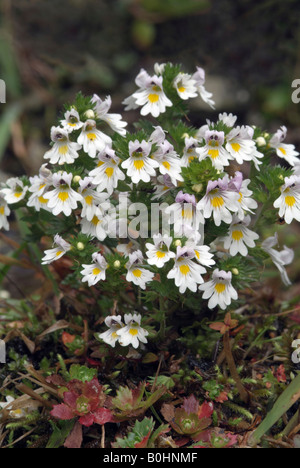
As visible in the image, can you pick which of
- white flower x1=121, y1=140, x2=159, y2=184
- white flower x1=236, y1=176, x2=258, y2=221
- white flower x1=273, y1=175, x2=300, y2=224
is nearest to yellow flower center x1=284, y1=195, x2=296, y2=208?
white flower x1=273, y1=175, x2=300, y2=224

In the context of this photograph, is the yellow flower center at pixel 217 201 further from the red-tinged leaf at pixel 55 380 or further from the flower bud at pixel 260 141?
the red-tinged leaf at pixel 55 380

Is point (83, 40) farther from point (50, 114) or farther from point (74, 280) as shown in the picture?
point (74, 280)

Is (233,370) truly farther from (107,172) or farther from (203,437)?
(107,172)

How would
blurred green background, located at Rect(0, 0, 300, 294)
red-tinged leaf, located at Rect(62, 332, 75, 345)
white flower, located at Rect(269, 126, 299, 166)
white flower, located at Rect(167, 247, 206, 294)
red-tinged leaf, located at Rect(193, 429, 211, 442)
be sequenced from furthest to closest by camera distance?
blurred green background, located at Rect(0, 0, 300, 294) < red-tinged leaf, located at Rect(62, 332, 75, 345) < white flower, located at Rect(269, 126, 299, 166) < red-tinged leaf, located at Rect(193, 429, 211, 442) < white flower, located at Rect(167, 247, 206, 294)

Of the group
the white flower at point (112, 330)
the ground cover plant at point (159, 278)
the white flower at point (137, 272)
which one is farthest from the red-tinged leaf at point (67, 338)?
the white flower at point (137, 272)

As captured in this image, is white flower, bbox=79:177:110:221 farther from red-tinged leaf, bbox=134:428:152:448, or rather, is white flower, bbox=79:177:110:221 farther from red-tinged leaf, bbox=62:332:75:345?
red-tinged leaf, bbox=134:428:152:448

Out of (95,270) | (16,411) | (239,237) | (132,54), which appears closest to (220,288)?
A: (239,237)
